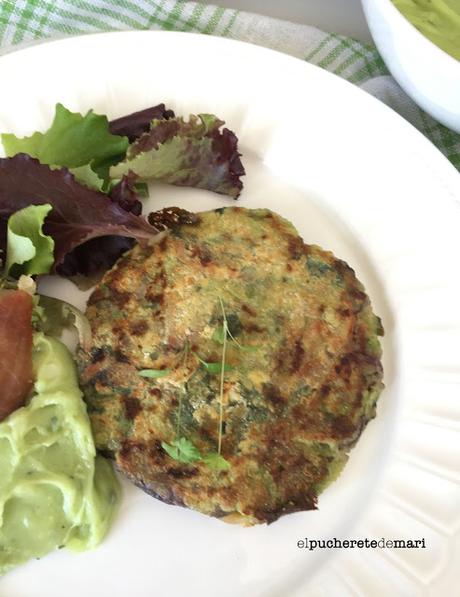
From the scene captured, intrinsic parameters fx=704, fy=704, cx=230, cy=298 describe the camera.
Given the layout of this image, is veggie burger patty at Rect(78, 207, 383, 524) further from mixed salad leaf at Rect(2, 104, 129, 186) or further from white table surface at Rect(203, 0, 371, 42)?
white table surface at Rect(203, 0, 371, 42)

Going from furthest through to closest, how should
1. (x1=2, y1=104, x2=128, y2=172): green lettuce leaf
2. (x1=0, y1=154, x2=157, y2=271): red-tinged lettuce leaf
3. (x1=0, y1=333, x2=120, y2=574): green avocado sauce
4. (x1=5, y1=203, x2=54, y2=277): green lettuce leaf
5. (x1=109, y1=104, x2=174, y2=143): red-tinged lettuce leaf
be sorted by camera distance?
1. (x1=109, y1=104, x2=174, y2=143): red-tinged lettuce leaf
2. (x1=2, y1=104, x2=128, y2=172): green lettuce leaf
3. (x1=0, y1=154, x2=157, y2=271): red-tinged lettuce leaf
4. (x1=5, y1=203, x2=54, y2=277): green lettuce leaf
5. (x1=0, y1=333, x2=120, y2=574): green avocado sauce

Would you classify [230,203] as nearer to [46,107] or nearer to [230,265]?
[230,265]

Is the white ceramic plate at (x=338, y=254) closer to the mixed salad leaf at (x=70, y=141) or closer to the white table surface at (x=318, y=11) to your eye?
the mixed salad leaf at (x=70, y=141)

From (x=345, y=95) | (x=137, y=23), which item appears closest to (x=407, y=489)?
(x=345, y=95)

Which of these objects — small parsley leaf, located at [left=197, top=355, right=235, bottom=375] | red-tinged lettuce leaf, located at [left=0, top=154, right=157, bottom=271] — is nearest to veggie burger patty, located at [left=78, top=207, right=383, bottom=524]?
small parsley leaf, located at [left=197, top=355, right=235, bottom=375]

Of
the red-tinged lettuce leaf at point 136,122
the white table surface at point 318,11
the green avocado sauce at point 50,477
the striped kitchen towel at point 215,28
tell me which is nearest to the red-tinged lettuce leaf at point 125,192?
the red-tinged lettuce leaf at point 136,122

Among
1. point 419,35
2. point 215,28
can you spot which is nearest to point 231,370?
point 419,35
